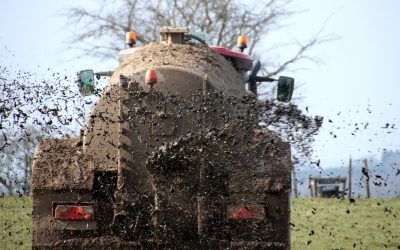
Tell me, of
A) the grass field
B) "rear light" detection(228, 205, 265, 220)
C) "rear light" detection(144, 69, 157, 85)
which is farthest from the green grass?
"rear light" detection(228, 205, 265, 220)

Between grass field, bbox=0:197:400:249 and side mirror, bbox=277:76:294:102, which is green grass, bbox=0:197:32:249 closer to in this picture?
grass field, bbox=0:197:400:249

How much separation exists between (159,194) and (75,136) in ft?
4.47

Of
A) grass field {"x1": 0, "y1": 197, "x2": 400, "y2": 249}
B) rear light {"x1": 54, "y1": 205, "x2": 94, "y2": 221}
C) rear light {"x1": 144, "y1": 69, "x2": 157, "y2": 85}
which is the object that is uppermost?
rear light {"x1": 144, "y1": 69, "x2": 157, "y2": 85}

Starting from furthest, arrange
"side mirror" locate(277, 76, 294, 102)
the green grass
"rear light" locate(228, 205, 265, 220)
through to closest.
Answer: the green grass, "side mirror" locate(277, 76, 294, 102), "rear light" locate(228, 205, 265, 220)

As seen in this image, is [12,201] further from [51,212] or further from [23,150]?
[51,212]

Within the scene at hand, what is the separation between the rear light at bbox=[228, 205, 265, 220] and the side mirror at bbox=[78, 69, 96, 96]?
2.09m

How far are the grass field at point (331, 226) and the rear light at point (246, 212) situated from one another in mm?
2145

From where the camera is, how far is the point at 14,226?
1181 cm

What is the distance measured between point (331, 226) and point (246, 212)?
6.69 m

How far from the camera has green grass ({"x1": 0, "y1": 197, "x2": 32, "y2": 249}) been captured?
9.80m

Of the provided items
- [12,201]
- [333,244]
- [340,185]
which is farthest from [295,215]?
[340,185]

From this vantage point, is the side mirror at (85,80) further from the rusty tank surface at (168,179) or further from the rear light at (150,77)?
the rear light at (150,77)

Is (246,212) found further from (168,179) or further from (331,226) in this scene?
(331,226)

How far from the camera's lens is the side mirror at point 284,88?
8.47 metres
